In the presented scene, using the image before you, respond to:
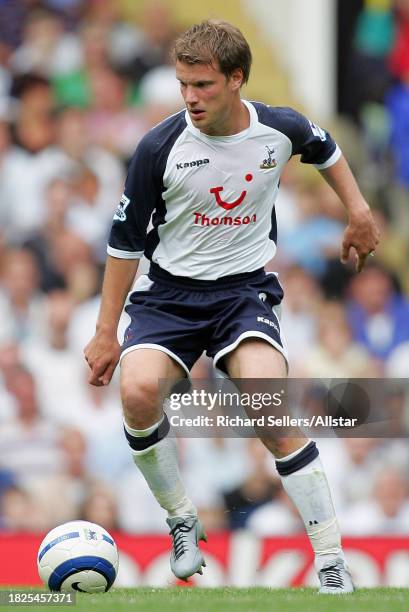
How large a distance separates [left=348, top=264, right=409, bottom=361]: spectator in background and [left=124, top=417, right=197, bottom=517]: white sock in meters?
5.05

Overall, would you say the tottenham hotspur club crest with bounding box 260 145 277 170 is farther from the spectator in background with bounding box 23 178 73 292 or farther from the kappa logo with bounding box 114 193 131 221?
the spectator in background with bounding box 23 178 73 292

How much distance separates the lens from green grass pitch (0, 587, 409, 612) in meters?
→ 5.48

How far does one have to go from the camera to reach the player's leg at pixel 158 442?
20.6 ft

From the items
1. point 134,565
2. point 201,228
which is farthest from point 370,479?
point 201,228

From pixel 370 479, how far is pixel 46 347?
2.81 meters

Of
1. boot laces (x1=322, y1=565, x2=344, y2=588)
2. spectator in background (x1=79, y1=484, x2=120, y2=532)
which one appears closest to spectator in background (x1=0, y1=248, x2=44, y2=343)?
spectator in background (x1=79, y1=484, x2=120, y2=532)

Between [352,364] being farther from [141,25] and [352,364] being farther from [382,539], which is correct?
[141,25]

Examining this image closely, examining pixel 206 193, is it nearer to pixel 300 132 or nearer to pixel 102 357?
pixel 300 132

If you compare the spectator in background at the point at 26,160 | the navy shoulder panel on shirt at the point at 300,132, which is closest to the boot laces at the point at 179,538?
the navy shoulder panel on shirt at the point at 300,132

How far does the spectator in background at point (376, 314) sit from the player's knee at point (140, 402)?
5264 millimetres

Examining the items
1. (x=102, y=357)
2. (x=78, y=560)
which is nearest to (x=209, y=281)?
(x=102, y=357)

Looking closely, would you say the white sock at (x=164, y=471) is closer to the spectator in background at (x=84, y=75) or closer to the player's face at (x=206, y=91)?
the player's face at (x=206, y=91)

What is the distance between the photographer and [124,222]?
251 inches

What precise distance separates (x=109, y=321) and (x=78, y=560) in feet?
3.57
